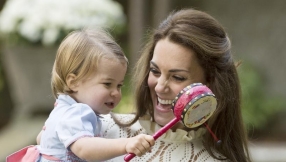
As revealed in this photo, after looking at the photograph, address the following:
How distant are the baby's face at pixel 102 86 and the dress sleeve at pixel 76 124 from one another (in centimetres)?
6

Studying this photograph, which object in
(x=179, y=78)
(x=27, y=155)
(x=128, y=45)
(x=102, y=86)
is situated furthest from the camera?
(x=128, y=45)

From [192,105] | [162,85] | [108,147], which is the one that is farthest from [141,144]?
[162,85]

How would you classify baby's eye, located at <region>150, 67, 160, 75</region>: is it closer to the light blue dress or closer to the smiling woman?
the smiling woman

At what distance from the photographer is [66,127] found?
3.28 meters

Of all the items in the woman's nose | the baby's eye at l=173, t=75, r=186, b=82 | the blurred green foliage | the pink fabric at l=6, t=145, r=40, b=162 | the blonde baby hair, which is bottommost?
the blurred green foliage

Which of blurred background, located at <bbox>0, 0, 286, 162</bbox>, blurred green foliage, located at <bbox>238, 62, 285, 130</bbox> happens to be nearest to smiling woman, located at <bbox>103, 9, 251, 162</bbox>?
blurred background, located at <bbox>0, 0, 286, 162</bbox>

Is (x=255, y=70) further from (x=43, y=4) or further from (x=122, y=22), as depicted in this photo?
(x=43, y=4)

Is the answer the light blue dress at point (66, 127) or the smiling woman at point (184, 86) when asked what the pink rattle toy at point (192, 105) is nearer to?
the light blue dress at point (66, 127)

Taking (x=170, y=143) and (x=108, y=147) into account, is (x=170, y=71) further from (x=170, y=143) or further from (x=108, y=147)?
(x=108, y=147)

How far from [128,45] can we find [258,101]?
1572mm

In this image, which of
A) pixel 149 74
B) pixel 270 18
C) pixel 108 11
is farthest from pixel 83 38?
pixel 270 18

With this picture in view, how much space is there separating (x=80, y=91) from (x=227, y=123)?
0.79 meters

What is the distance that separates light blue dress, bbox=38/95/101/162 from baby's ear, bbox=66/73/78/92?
0.05m

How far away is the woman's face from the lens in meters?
3.71
